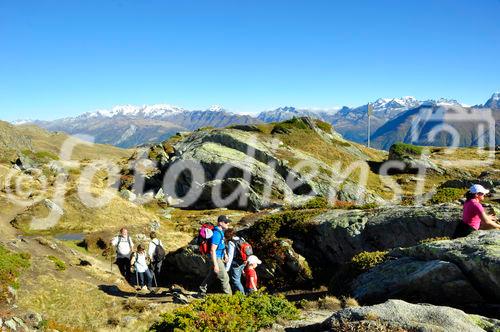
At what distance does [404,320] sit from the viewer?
322 inches

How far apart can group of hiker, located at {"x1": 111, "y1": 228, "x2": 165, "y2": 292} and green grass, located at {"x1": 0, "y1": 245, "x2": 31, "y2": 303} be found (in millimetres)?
5150

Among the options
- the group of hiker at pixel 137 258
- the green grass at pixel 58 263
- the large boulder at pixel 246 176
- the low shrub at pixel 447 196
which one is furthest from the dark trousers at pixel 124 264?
the large boulder at pixel 246 176

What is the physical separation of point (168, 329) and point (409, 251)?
8.84 m

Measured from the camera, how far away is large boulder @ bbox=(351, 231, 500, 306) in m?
11.0

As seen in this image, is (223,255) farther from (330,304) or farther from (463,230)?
(463,230)

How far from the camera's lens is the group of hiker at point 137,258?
803 inches

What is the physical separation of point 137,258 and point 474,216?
592 inches

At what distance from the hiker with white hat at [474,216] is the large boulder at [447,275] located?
0.60 m

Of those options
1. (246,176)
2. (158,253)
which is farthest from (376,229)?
(246,176)

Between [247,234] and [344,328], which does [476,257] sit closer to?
[344,328]

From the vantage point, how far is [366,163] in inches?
2474

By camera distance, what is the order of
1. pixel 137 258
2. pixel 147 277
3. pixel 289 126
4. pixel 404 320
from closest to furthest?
1. pixel 404 320
2. pixel 137 258
3. pixel 147 277
4. pixel 289 126

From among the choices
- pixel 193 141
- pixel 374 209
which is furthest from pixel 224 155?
pixel 374 209

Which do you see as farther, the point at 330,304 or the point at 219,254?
the point at 219,254
